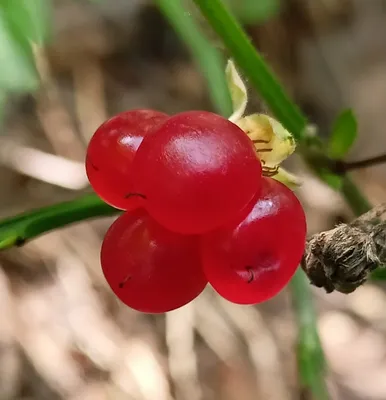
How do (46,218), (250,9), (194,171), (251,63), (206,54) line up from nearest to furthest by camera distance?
(194,171) < (46,218) < (251,63) < (206,54) < (250,9)

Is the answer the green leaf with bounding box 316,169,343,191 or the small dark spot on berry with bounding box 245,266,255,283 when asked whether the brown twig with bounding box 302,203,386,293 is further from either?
the green leaf with bounding box 316,169,343,191

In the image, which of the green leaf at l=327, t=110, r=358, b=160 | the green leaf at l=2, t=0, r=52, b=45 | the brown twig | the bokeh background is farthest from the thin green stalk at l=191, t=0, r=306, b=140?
the bokeh background

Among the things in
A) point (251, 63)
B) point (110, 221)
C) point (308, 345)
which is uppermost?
point (251, 63)

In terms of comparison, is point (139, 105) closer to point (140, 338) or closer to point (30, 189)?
point (30, 189)

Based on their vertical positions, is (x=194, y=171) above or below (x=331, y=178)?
above

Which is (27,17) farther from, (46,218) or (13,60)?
(46,218)

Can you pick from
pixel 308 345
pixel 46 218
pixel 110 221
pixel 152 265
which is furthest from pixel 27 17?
pixel 110 221

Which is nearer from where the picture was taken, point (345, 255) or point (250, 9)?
point (345, 255)
